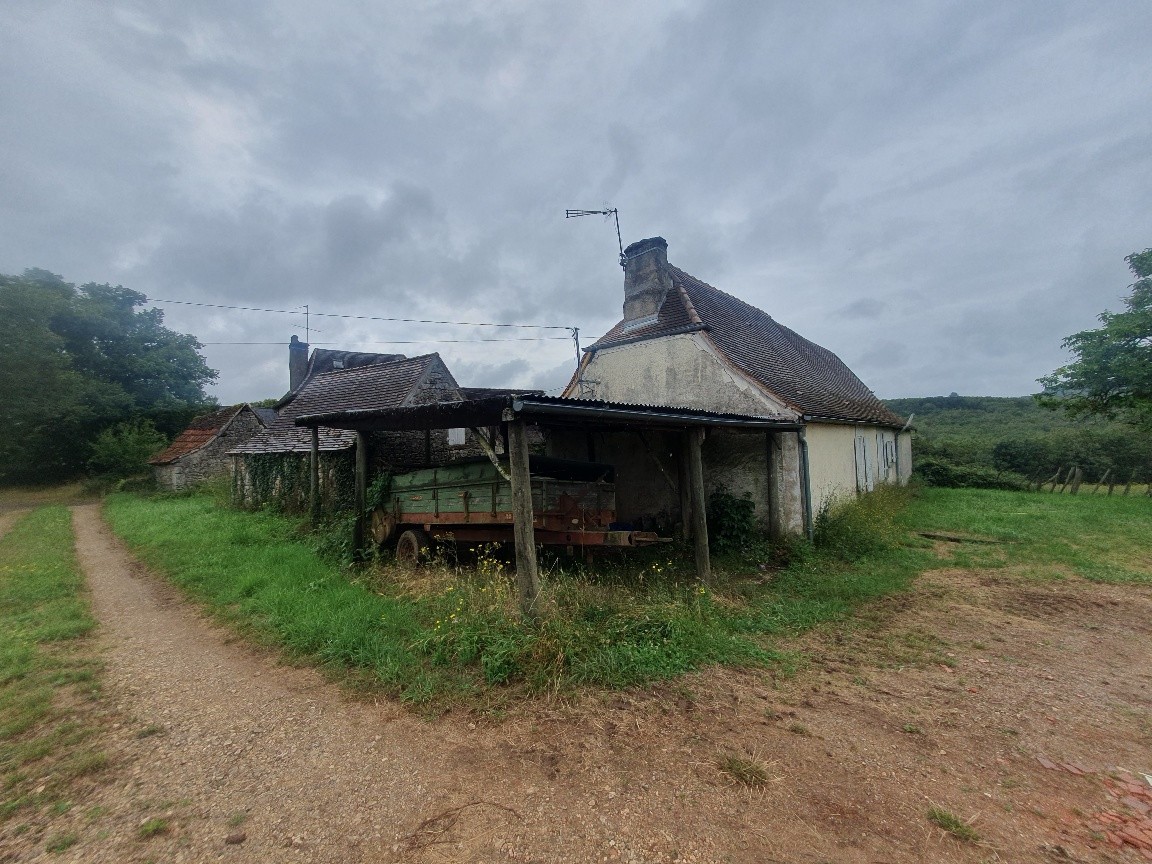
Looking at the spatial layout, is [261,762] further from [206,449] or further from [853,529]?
[206,449]

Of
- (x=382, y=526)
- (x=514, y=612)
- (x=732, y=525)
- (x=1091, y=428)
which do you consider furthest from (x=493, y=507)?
(x=1091, y=428)

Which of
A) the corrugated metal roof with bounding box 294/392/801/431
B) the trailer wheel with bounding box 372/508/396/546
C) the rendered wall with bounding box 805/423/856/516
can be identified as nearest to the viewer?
the corrugated metal roof with bounding box 294/392/801/431

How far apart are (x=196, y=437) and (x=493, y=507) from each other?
26.3 meters

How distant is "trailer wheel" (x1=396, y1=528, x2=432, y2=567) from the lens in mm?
8281

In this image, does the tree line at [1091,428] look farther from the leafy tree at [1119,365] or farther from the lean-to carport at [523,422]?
the lean-to carport at [523,422]

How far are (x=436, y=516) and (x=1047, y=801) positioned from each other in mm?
7055

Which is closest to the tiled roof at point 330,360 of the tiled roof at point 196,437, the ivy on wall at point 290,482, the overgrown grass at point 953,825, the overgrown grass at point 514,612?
the tiled roof at point 196,437

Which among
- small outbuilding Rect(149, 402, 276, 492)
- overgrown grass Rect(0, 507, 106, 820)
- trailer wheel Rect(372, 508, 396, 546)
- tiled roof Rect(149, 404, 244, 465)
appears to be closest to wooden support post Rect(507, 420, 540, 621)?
overgrown grass Rect(0, 507, 106, 820)

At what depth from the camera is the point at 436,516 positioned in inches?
320

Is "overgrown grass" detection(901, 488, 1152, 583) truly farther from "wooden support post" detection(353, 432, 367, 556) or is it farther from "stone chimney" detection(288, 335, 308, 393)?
"stone chimney" detection(288, 335, 308, 393)

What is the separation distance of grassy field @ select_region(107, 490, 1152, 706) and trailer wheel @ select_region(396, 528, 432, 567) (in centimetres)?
37

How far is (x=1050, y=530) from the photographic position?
A: 11.6 meters

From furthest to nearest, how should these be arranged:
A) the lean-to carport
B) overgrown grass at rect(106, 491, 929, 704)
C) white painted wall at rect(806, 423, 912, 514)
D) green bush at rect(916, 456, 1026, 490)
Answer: green bush at rect(916, 456, 1026, 490) → white painted wall at rect(806, 423, 912, 514) → the lean-to carport → overgrown grass at rect(106, 491, 929, 704)

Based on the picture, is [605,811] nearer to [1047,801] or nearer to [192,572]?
[1047,801]
